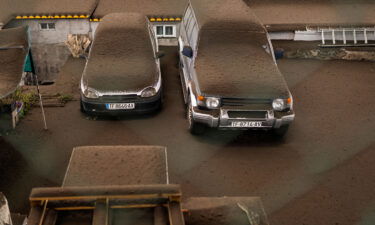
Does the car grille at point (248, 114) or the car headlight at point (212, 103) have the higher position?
the car headlight at point (212, 103)

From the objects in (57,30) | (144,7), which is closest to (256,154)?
(144,7)

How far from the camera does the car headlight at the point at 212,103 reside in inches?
286

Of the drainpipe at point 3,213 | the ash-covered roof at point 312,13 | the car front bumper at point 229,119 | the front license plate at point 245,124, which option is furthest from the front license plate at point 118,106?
the ash-covered roof at point 312,13

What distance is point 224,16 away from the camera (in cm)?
899

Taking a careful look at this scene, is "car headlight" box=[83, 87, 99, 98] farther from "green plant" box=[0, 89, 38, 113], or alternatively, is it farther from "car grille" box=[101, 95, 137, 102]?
"green plant" box=[0, 89, 38, 113]

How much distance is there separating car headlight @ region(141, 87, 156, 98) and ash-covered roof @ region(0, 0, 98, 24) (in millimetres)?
4791

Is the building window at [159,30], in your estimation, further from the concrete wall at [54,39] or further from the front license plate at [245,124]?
the front license plate at [245,124]

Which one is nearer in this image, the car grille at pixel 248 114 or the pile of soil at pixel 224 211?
the pile of soil at pixel 224 211

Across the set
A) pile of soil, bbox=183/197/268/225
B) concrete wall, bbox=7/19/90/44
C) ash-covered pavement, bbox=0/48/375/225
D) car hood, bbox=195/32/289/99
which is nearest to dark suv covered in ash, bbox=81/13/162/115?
ash-covered pavement, bbox=0/48/375/225

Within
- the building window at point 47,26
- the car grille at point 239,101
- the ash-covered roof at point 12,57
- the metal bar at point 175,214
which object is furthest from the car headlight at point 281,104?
the building window at point 47,26

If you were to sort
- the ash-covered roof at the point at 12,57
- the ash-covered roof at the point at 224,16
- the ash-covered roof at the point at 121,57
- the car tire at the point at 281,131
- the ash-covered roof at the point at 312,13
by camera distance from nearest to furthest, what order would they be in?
the ash-covered roof at the point at 12,57 → the car tire at the point at 281,131 → the ash-covered roof at the point at 121,57 → the ash-covered roof at the point at 224,16 → the ash-covered roof at the point at 312,13

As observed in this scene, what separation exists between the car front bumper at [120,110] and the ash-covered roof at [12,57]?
1641 mm

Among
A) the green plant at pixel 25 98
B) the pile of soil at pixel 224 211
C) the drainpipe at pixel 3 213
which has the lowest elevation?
the green plant at pixel 25 98

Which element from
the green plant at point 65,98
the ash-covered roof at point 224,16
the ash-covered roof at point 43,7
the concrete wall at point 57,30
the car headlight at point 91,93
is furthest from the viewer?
the concrete wall at point 57,30
